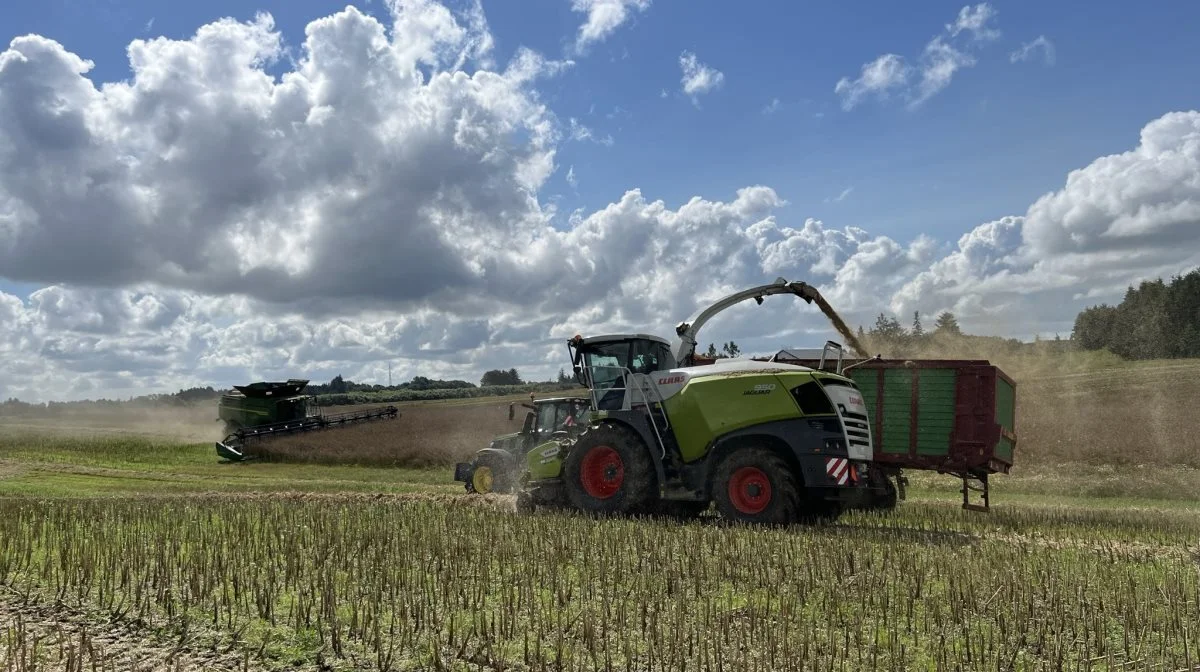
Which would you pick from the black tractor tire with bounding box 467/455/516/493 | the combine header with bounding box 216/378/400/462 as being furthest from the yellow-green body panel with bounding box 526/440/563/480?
the combine header with bounding box 216/378/400/462

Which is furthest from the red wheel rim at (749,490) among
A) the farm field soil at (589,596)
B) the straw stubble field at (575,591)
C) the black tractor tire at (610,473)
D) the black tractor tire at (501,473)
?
the black tractor tire at (501,473)

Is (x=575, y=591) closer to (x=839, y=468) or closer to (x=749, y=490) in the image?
(x=749, y=490)

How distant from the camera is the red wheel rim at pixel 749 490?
1102 centimetres

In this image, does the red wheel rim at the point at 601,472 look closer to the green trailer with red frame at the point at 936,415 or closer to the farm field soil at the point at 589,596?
the farm field soil at the point at 589,596

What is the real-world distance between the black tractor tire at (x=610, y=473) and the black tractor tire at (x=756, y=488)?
1107mm

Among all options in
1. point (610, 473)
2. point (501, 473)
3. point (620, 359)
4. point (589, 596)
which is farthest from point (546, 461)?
point (589, 596)

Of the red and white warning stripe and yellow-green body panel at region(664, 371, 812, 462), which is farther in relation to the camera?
yellow-green body panel at region(664, 371, 812, 462)

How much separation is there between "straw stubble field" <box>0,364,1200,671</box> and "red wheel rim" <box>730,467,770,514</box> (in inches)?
22.7

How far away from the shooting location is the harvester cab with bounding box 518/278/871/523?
11.0m

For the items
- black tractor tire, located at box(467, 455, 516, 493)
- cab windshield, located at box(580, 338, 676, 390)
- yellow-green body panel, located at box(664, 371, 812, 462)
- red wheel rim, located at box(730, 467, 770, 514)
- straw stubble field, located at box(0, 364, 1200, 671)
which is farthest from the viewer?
black tractor tire, located at box(467, 455, 516, 493)

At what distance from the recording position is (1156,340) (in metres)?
66.6

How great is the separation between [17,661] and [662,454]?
797cm

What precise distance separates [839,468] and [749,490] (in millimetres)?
1190

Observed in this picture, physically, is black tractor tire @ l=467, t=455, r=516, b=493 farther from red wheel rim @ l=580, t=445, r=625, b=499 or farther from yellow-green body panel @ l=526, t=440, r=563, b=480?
red wheel rim @ l=580, t=445, r=625, b=499
